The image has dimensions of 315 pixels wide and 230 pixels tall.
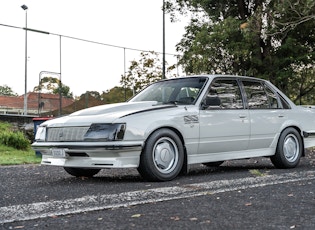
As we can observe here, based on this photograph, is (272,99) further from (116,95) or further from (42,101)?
(116,95)

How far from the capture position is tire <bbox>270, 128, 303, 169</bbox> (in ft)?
25.3

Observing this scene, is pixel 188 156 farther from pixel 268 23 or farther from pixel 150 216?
pixel 268 23

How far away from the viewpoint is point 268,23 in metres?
19.7

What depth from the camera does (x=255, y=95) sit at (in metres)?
7.70

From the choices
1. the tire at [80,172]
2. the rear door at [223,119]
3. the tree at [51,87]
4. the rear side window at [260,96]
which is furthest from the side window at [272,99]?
the tree at [51,87]

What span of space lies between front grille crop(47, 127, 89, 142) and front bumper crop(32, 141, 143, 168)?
0.08 meters

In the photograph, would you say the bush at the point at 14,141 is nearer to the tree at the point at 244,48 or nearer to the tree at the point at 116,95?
the tree at the point at 116,95

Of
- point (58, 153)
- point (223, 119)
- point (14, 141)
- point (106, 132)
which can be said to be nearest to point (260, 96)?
point (223, 119)

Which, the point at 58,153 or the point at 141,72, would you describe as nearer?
the point at 58,153

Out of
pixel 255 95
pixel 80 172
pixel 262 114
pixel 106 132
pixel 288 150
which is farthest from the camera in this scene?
→ pixel 288 150

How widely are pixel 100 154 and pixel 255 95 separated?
3117 mm

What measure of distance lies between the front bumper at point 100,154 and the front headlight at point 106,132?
0.24 ft

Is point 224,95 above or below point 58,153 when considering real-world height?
above

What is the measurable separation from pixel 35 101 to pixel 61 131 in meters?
15.1
